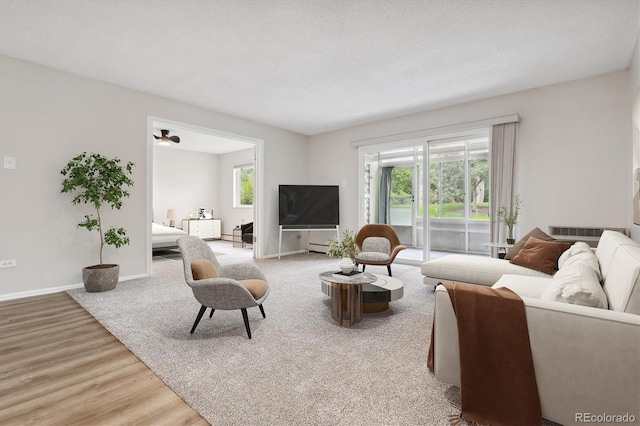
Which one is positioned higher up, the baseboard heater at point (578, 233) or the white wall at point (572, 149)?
the white wall at point (572, 149)

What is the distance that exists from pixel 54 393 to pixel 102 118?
3699 millimetres

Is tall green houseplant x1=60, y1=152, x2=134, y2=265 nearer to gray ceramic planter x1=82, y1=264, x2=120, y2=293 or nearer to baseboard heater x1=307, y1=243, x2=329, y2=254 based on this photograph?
gray ceramic planter x1=82, y1=264, x2=120, y2=293

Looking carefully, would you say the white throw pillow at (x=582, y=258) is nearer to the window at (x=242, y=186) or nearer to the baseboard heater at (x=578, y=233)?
the baseboard heater at (x=578, y=233)

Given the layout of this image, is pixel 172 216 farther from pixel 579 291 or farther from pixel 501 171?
pixel 579 291

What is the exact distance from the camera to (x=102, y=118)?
4242 millimetres

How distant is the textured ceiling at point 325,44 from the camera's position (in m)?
2.66

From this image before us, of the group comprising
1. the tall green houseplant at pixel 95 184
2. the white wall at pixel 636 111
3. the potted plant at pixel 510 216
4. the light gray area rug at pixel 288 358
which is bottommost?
the light gray area rug at pixel 288 358

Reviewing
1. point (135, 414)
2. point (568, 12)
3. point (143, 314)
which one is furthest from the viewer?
point (143, 314)

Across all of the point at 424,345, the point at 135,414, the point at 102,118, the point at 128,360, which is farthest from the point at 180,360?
the point at 102,118

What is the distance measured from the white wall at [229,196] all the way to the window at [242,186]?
0.50 feet

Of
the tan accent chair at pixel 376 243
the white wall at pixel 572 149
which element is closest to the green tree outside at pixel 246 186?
the tan accent chair at pixel 376 243

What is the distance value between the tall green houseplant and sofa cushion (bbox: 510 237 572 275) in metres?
4.81

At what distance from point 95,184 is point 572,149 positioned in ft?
20.6

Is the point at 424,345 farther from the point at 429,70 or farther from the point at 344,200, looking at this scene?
the point at 344,200
